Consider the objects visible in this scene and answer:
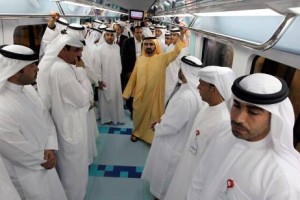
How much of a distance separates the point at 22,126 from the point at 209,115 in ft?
5.49

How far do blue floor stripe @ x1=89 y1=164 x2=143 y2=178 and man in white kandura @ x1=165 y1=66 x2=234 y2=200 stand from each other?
168cm

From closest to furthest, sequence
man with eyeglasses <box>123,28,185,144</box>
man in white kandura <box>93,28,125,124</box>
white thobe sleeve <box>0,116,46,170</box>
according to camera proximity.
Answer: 1. white thobe sleeve <box>0,116,46,170</box>
2. man with eyeglasses <box>123,28,185,144</box>
3. man in white kandura <box>93,28,125,124</box>

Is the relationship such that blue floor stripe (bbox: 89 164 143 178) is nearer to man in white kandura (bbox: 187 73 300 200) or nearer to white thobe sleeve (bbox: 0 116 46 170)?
white thobe sleeve (bbox: 0 116 46 170)

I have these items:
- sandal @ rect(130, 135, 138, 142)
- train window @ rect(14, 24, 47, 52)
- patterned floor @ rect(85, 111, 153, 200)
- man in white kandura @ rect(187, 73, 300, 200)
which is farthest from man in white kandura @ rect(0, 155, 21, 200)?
sandal @ rect(130, 135, 138, 142)

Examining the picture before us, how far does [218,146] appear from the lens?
6.41 ft

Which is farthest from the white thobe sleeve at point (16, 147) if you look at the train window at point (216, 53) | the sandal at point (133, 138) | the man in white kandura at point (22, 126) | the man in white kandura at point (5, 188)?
the sandal at point (133, 138)

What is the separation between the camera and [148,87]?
4.88 meters

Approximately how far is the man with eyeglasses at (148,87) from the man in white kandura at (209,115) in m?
2.29

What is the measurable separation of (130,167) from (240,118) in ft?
10.4

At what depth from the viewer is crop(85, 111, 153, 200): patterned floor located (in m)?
3.78

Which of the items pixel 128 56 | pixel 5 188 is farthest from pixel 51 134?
pixel 128 56

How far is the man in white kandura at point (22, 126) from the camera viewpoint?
225 cm

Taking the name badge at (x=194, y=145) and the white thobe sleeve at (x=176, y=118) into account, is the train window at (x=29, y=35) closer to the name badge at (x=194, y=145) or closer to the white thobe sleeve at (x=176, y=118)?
the white thobe sleeve at (x=176, y=118)

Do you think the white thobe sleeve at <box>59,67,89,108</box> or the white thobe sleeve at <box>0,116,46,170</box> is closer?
the white thobe sleeve at <box>0,116,46,170</box>
